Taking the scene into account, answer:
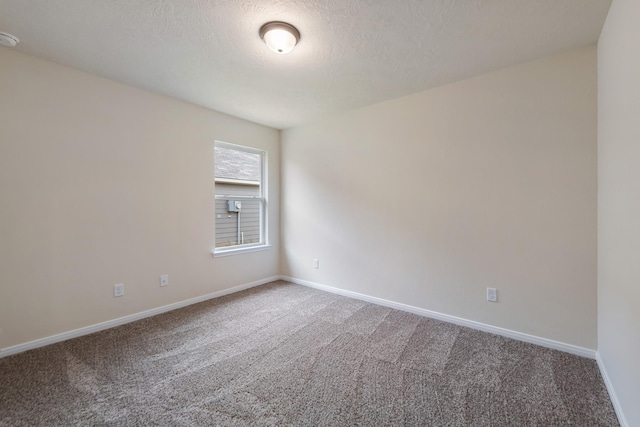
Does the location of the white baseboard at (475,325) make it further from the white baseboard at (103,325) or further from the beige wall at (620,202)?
the white baseboard at (103,325)

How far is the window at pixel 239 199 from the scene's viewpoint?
373 cm

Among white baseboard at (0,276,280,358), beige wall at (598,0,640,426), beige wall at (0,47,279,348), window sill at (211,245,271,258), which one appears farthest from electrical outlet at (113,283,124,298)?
beige wall at (598,0,640,426)

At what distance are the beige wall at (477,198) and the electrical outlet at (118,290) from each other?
2325 mm

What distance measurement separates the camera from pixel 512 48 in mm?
2152

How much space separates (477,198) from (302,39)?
209 cm

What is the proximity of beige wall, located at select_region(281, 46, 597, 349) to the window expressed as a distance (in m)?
0.99

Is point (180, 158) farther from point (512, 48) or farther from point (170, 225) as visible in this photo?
point (512, 48)

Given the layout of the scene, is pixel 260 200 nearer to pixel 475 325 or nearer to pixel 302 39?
pixel 302 39

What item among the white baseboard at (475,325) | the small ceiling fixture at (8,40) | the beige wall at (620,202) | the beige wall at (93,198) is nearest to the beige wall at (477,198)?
the white baseboard at (475,325)

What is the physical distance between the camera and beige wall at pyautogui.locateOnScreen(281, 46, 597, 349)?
85.8 inches

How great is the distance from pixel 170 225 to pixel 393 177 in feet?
8.60

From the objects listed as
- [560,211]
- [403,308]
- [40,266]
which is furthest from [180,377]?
[560,211]

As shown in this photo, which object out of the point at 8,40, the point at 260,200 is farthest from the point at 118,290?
the point at 8,40

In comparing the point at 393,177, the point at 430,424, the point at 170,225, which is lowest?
the point at 430,424
